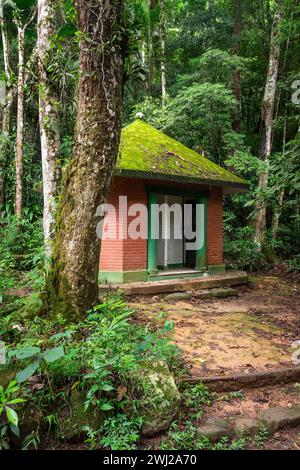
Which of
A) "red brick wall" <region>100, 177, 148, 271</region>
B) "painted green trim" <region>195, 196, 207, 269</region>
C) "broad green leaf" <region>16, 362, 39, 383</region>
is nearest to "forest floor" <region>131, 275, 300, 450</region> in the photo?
"red brick wall" <region>100, 177, 148, 271</region>

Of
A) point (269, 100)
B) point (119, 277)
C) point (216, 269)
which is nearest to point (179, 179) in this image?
point (119, 277)

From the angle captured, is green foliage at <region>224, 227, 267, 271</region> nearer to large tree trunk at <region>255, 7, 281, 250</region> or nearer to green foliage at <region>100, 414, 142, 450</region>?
large tree trunk at <region>255, 7, 281, 250</region>

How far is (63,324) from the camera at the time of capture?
3.96 metres

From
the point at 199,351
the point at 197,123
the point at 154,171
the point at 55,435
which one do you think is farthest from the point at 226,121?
the point at 55,435

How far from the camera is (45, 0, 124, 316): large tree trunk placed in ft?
13.4

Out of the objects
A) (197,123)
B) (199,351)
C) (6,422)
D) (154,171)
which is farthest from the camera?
(197,123)

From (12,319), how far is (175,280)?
4.98 metres

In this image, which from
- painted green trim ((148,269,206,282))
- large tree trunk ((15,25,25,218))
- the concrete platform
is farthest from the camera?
large tree trunk ((15,25,25,218))

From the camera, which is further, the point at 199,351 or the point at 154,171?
the point at 154,171

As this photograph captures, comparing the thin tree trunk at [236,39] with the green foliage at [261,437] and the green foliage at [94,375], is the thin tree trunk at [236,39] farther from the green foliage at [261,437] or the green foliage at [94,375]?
the green foliage at [261,437]

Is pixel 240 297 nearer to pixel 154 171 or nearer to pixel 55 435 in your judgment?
pixel 154 171

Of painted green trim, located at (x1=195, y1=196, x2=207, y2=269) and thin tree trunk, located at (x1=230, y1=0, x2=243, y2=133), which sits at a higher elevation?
thin tree trunk, located at (x1=230, y1=0, x2=243, y2=133)

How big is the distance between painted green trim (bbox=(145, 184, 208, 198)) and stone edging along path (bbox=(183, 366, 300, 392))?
5.41 metres

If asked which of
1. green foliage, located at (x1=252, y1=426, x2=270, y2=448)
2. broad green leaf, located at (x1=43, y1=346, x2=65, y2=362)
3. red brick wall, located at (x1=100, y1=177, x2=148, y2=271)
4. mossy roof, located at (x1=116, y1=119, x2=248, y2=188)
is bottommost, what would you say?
green foliage, located at (x1=252, y1=426, x2=270, y2=448)
